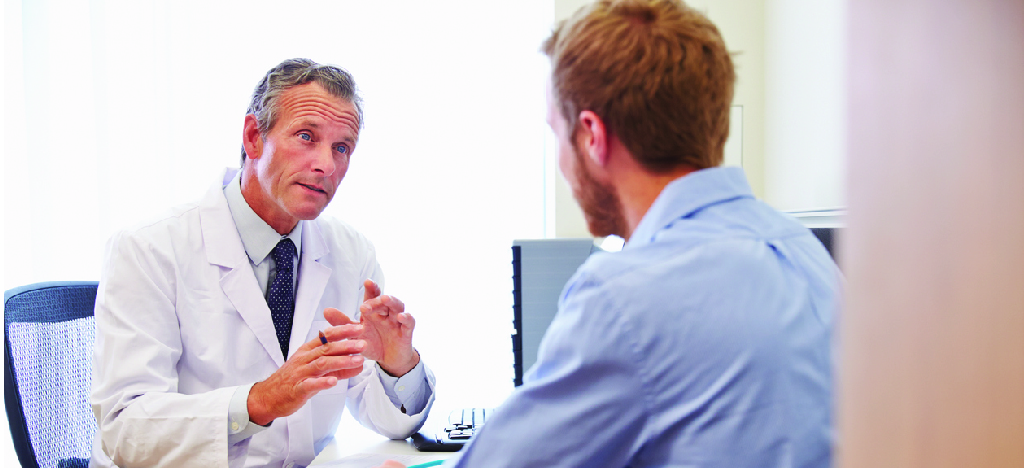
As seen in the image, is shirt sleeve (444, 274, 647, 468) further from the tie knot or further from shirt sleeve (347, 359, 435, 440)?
the tie knot

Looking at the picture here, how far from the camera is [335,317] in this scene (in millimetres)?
1082

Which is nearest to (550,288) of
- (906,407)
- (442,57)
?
(906,407)

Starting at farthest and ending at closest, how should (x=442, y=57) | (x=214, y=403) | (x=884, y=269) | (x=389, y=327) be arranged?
(x=442, y=57) < (x=389, y=327) < (x=214, y=403) < (x=884, y=269)

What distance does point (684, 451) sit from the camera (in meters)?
0.53

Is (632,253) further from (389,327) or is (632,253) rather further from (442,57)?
(442,57)

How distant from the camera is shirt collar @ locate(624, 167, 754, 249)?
62 centimetres

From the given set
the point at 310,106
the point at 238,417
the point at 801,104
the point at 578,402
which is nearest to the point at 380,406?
the point at 238,417

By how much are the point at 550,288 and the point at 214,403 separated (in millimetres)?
602

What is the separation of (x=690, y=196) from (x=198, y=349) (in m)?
0.96

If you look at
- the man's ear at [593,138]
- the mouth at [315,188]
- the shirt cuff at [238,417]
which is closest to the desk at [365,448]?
the shirt cuff at [238,417]

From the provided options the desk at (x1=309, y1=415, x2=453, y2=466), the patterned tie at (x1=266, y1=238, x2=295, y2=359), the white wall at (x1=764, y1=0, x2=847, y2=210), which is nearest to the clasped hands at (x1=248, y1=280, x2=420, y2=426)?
the desk at (x1=309, y1=415, x2=453, y2=466)

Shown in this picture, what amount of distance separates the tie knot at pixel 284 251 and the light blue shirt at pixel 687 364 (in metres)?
0.83

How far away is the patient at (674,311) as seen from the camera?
522 mm

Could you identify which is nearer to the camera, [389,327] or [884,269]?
[884,269]
